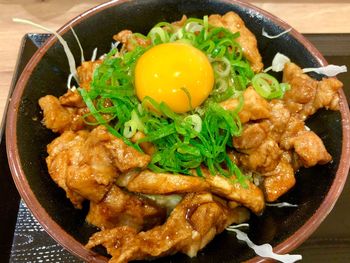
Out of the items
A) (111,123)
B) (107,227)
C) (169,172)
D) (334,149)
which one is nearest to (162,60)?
(111,123)

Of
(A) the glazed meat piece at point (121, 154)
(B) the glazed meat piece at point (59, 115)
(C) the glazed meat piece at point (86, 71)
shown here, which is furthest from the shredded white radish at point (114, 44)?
(A) the glazed meat piece at point (121, 154)

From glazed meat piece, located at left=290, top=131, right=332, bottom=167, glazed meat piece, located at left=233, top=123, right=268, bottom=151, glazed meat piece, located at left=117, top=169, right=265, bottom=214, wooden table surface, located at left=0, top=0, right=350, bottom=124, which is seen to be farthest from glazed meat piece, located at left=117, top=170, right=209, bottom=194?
wooden table surface, located at left=0, top=0, right=350, bottom=124

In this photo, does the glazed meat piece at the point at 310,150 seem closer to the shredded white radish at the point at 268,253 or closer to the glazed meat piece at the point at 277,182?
the glazed meat piece at the point at 277,182

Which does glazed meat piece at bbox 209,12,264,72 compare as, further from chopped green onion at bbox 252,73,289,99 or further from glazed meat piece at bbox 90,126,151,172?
glazed meat piece at bbox 90,126,151,172

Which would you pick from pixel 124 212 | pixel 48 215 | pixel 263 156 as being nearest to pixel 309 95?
pixel 263 156

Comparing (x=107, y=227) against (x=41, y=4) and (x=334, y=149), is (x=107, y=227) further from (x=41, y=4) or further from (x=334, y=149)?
(x=41, y=4)
